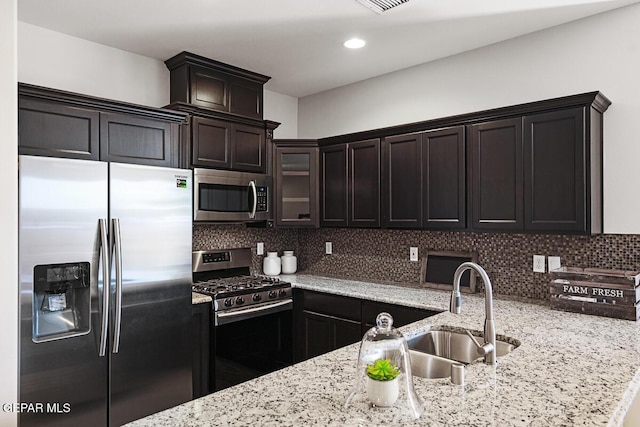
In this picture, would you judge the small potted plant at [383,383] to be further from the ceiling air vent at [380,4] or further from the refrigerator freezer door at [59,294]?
the ceiling air vent at [380,4]

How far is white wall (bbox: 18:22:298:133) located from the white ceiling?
81 mm

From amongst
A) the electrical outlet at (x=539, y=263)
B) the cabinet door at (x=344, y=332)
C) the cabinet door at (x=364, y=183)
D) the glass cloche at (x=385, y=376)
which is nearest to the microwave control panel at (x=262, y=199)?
the cabinet door at (x=364, y=183)

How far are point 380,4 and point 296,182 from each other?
1833 mm

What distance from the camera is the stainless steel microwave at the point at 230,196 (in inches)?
136

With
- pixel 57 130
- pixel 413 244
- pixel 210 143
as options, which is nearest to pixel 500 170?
pixel 413 244

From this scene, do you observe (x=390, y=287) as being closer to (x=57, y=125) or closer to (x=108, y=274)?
(x=108, y=274)

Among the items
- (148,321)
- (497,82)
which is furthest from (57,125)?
(497,82)

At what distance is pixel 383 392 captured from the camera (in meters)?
1.28

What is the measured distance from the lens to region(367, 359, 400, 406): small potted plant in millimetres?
1281

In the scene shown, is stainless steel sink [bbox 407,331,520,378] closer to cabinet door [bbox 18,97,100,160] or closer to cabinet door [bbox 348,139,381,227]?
cabinet door [bbox 348,139,381,227]

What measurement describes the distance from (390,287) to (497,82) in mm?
1806

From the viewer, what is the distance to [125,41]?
3.25 meters

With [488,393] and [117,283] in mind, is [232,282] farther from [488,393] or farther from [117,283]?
[488,393]

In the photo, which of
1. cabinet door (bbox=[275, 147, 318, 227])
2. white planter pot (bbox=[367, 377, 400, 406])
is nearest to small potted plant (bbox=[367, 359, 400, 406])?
white planter pot (bbox=[367, 377, 400, 406])
